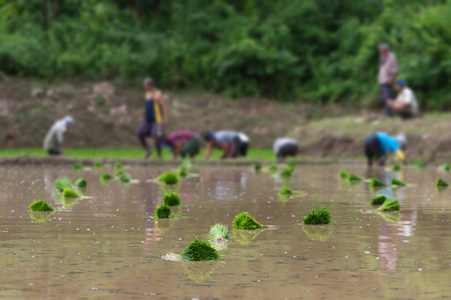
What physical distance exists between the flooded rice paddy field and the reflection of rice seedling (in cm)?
2

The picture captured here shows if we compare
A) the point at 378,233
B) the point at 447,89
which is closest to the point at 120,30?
the point at 447,89

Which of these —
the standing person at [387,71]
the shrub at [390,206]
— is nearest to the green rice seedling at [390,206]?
the shrub at [390,206]

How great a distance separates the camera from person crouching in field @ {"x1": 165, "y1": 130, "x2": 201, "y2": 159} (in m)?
24.5

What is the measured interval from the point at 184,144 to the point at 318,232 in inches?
663

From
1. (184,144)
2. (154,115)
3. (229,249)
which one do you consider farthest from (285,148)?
(229,249)

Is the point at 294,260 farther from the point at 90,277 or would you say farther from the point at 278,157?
the point at 278,157

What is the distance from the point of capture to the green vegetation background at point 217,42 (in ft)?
119

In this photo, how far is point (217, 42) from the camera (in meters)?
38.8

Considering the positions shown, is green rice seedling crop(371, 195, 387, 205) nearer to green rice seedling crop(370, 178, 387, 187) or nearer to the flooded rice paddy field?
the flooded rice paddy field

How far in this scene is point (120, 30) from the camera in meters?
39.0

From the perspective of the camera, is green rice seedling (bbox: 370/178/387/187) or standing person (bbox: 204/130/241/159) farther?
standing person (bbox: 204/130/241/159)

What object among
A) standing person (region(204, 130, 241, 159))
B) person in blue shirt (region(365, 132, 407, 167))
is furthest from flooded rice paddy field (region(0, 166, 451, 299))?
standing person (region(204, 130, 241, 159))

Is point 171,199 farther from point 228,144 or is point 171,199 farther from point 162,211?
point 228,144

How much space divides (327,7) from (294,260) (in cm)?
3414
